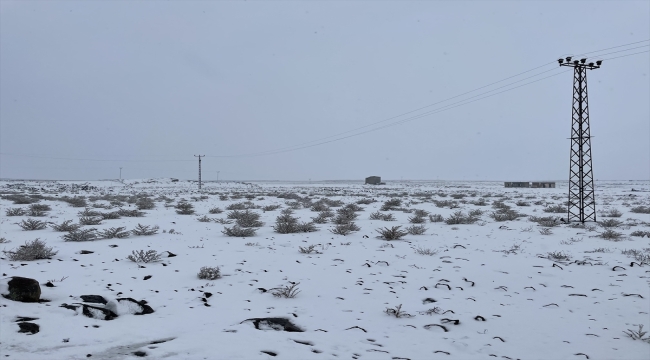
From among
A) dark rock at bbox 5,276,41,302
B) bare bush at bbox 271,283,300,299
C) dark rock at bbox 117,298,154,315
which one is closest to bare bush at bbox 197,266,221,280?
bare bush at bbox 271,283,300,299

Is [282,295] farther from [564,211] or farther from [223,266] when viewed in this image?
[564,211]

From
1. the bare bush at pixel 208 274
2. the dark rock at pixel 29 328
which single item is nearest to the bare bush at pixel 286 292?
the bare bush at pixel 208 274

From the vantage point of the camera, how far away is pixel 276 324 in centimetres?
398

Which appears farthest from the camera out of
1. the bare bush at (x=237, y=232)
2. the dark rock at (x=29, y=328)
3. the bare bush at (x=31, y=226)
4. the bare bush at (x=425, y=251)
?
the bare bush at (x=31, y=226)

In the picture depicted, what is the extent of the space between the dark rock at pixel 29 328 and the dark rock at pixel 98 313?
1.52ft

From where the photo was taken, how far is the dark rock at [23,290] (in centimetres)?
416

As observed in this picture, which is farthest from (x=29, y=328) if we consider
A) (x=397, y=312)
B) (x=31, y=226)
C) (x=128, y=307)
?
(x=31, y=226)

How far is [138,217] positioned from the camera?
13102 mm

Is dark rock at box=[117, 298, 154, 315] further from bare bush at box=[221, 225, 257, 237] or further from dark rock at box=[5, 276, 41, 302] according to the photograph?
bare bush at box=[221, 225, 257, 237]

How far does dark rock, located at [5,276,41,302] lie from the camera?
13.6 feet

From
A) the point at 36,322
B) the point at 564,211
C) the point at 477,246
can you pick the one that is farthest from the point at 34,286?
the point at 564,211

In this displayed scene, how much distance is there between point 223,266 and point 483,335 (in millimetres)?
4126

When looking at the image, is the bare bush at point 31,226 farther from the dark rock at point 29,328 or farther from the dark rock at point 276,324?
the dark rock at point 276,324

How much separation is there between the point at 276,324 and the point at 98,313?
186 centimetres
